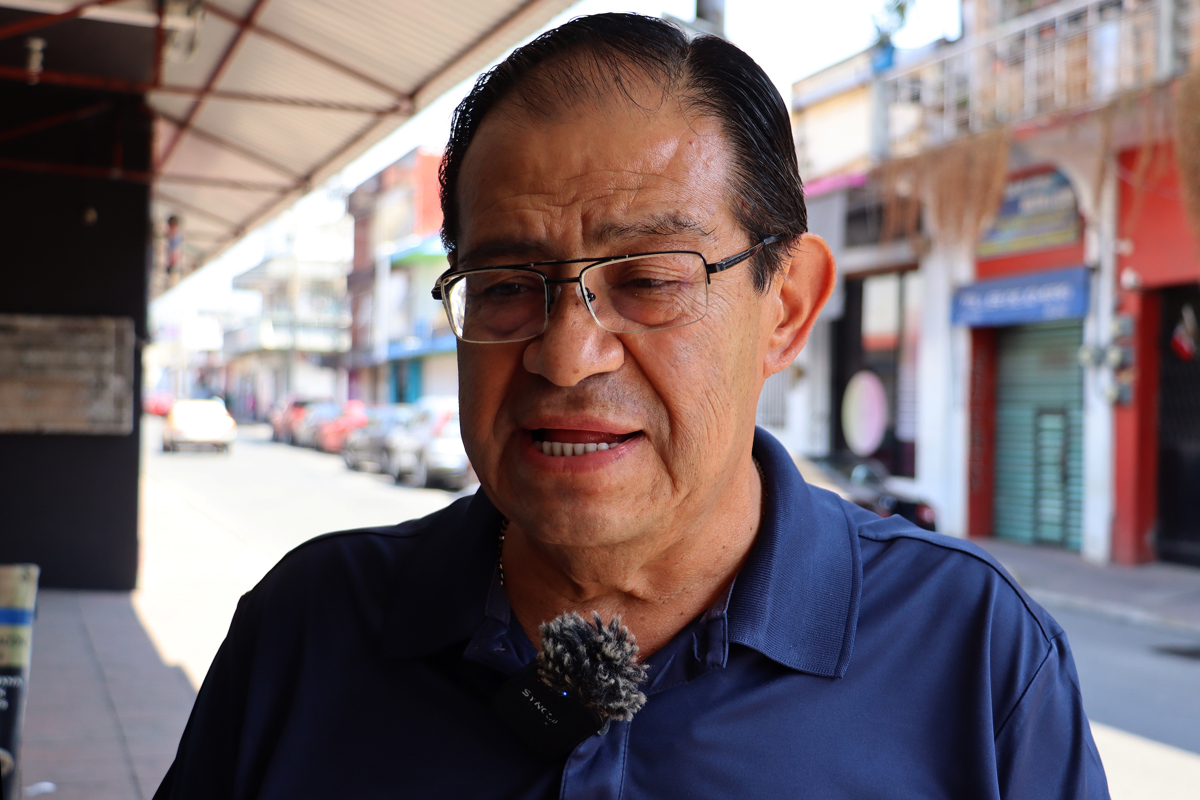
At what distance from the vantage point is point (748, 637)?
4.40ft

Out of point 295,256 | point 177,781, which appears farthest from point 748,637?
point 295,256

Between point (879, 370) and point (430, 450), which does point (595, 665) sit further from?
point (430, 450)

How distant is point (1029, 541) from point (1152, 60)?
5735 millimetres

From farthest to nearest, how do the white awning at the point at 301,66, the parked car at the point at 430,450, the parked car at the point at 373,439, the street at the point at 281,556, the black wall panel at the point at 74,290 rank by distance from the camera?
the parked car at the point at 373,439, the parked car at the point at 430,450, the black wall panel at the point at 74,290, the white awning at the point at 301,66, the street at the point at 281,556

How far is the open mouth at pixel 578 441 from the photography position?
133 cm

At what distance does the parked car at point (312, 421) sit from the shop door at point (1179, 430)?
873 inches

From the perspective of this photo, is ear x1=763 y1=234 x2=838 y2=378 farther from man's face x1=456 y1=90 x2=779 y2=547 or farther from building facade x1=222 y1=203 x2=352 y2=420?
building facade x1=222 y1=203 x2=352 y2=420

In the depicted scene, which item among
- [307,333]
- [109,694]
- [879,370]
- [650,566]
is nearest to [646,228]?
[650,566]

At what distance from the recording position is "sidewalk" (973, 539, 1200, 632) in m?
8.77

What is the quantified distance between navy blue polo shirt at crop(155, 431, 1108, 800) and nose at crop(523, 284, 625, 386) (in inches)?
14.5

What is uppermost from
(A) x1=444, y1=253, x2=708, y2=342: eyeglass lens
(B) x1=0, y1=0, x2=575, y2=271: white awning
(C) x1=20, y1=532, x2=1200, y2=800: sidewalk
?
(B) x1=0, y1=0, x2=575, y2=271: white awning

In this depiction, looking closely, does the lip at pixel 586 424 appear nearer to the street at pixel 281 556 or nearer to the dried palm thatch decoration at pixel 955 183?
the street at pixel 281 556

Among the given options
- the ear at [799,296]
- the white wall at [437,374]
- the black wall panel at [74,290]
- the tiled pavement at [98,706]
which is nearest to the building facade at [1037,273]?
the black wall panel at [74,290]

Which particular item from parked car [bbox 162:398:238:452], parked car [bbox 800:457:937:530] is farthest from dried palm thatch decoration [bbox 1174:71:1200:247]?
parked car [bbox 162:398:238:452]
